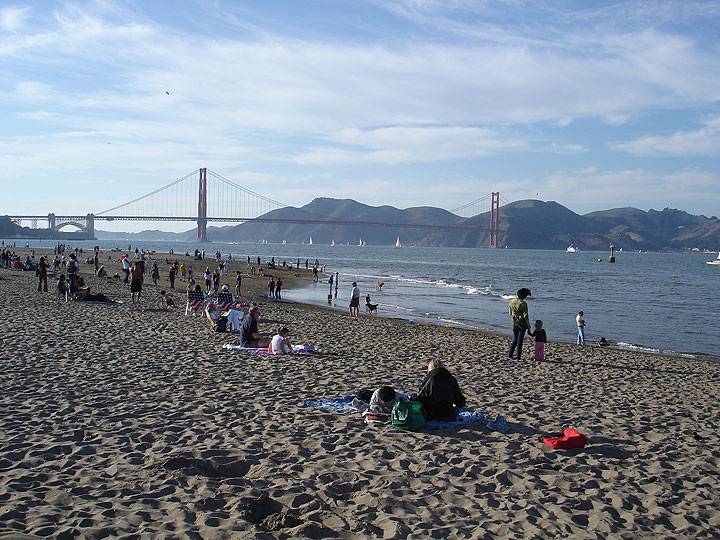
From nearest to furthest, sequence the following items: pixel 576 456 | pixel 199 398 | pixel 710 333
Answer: pixel 576 456 < pixel 199 398 < pixel 710 333

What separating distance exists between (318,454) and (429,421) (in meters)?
1.42

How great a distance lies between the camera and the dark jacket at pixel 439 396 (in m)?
6.52

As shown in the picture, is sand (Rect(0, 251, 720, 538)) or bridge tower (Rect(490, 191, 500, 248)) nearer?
sand (Rect(0, 251, 720, 538))

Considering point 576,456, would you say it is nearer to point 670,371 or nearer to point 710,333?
point 670,371

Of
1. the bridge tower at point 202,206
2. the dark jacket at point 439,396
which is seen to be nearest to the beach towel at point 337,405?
the dark jacket at point 439,396

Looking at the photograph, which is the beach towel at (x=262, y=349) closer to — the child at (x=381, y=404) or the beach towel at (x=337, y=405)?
the beach towel at (x=337, y=405)

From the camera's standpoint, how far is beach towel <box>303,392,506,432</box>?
6.42 meters

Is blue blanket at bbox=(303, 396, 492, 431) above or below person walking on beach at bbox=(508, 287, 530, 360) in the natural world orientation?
below

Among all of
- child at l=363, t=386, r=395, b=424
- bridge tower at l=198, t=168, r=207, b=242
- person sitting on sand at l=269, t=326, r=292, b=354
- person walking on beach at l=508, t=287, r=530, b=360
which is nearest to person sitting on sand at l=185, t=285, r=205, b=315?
person sitting on sand at l=269, t=326, r=292, b=354

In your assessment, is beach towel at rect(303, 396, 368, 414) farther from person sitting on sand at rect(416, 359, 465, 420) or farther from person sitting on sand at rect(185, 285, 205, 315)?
person sitting on sand at rect(185, 285, 205, 315)

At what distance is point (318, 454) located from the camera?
547 centimetres

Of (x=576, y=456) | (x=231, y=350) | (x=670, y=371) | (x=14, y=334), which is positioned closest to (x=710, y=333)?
(x=670, y=371)

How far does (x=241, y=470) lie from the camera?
199 inches

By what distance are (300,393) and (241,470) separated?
267 cm
